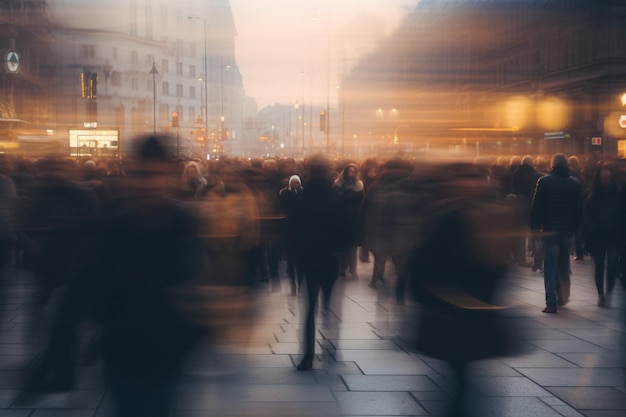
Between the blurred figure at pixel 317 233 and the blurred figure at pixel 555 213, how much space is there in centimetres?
382

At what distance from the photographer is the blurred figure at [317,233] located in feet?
26.6

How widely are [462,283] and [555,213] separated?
6.35m

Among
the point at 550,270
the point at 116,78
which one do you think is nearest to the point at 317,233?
the point at 550,270

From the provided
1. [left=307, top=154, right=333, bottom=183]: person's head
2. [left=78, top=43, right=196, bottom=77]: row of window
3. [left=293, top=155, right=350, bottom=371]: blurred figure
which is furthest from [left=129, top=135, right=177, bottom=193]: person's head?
[left=78, top=43, right=196, bottom=77]: row of window

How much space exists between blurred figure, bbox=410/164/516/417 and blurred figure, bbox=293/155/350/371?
2.95 m

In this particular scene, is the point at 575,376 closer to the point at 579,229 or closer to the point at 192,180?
the point at 192,180

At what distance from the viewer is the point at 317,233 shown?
26.7ft

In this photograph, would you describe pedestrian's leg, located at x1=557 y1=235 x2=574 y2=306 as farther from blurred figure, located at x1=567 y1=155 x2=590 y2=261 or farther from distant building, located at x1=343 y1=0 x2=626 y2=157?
distant building, located at x1=343 y1=0 x2=626 y2=157

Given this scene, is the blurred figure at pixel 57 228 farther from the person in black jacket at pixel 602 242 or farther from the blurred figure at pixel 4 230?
the person in black jacket at pixel 602 242

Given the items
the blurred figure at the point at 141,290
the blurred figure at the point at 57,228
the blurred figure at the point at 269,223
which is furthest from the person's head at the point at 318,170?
the blurred figure at the point at 269,223

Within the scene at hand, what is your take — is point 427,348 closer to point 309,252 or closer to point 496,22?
point 309,252

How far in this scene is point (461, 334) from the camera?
5.03m

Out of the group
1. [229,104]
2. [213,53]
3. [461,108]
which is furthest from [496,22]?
[229,104]

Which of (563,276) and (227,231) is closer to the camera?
(227,231)
